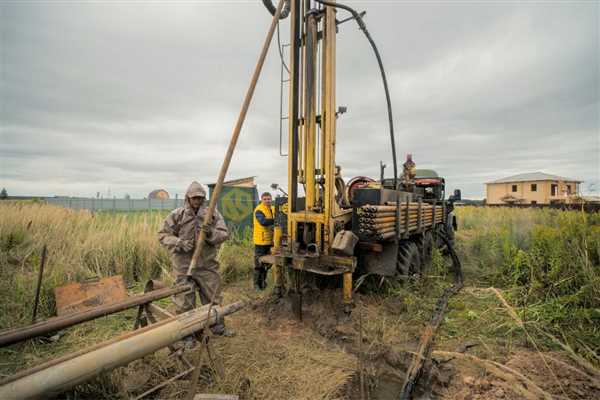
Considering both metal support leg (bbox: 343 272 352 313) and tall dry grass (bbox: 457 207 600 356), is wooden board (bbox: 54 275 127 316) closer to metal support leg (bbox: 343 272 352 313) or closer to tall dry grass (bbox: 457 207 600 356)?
metal support leg (bbox: 343 272 352 313)

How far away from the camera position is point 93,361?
5.68 ft

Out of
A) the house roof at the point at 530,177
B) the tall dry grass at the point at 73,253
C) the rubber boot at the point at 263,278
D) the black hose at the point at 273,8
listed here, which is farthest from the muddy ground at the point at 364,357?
the house roof at the point at 530,177

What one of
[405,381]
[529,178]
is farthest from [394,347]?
[529,178]

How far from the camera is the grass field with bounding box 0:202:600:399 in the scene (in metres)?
2.97

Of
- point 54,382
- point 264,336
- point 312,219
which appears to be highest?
point 312,219

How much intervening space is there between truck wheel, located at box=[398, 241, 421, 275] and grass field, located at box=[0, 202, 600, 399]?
0.31 m

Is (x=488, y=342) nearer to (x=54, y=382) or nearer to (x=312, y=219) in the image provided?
(x=312, y=219)

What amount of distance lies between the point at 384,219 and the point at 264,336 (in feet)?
7.51

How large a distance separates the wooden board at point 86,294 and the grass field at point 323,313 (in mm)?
277

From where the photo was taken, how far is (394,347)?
11.3ft

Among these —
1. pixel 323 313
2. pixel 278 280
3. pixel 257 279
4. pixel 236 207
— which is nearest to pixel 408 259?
pixel 323 313

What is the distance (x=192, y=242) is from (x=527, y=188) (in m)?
38.5

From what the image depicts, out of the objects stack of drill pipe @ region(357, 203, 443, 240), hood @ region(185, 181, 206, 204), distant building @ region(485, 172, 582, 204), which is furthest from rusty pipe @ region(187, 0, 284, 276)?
distant building @ region(485, 172, 582, 204)

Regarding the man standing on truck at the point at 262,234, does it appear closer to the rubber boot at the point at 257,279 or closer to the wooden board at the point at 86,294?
→ the rubber boot at the point at 257,279
